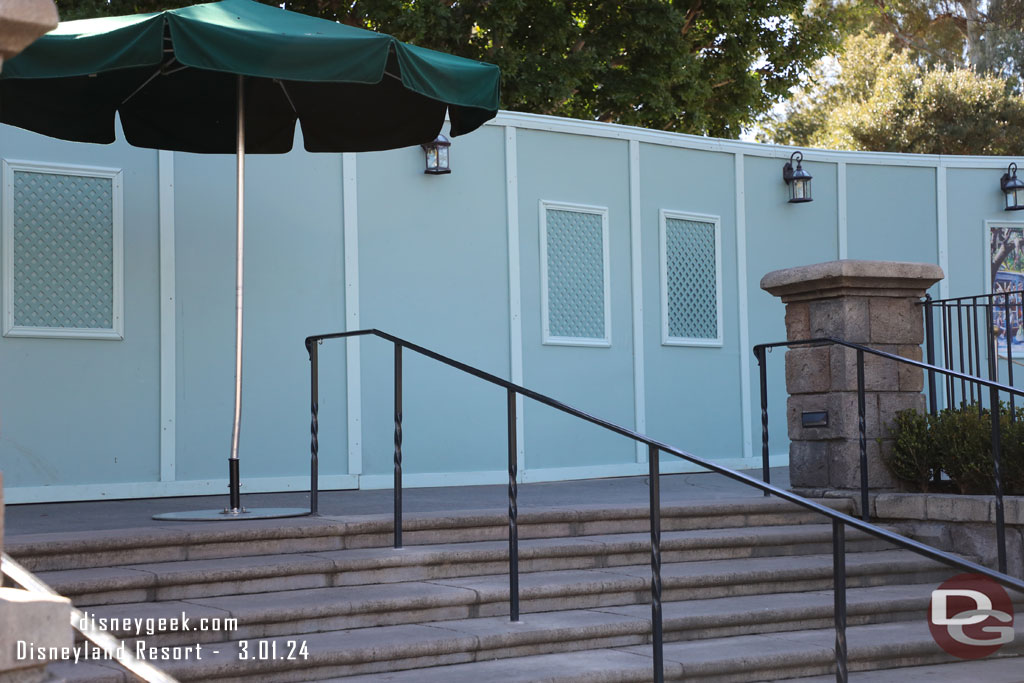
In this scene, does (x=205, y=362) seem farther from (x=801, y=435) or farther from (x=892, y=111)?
(x=892, y=111)

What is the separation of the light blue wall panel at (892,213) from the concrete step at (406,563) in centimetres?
475

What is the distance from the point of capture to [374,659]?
13.2 feet

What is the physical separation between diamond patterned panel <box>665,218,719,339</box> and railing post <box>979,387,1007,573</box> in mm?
3721

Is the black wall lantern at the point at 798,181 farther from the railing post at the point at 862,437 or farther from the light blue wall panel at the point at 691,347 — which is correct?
the railing post at the point at 862,437

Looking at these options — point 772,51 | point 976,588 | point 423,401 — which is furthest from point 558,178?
point 772,51

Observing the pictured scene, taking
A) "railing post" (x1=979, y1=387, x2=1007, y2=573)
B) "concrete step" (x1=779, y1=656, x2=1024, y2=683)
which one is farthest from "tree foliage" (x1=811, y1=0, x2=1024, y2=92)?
"concrete step" (x1=779, y1=656, x2=1024, y2=683)

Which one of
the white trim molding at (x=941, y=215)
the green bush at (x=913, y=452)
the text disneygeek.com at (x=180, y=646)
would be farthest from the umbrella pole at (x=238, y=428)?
the white trim molding at (x=941, y=215)

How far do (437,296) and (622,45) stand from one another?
747 cm

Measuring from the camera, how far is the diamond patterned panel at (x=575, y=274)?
8.73 m

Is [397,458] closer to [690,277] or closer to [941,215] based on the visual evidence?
[690,277]

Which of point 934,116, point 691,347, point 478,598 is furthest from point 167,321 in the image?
Result: point 934,116

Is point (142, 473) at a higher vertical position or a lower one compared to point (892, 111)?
lower

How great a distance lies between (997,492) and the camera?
19.3 ft

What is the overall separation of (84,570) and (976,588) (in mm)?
4337
